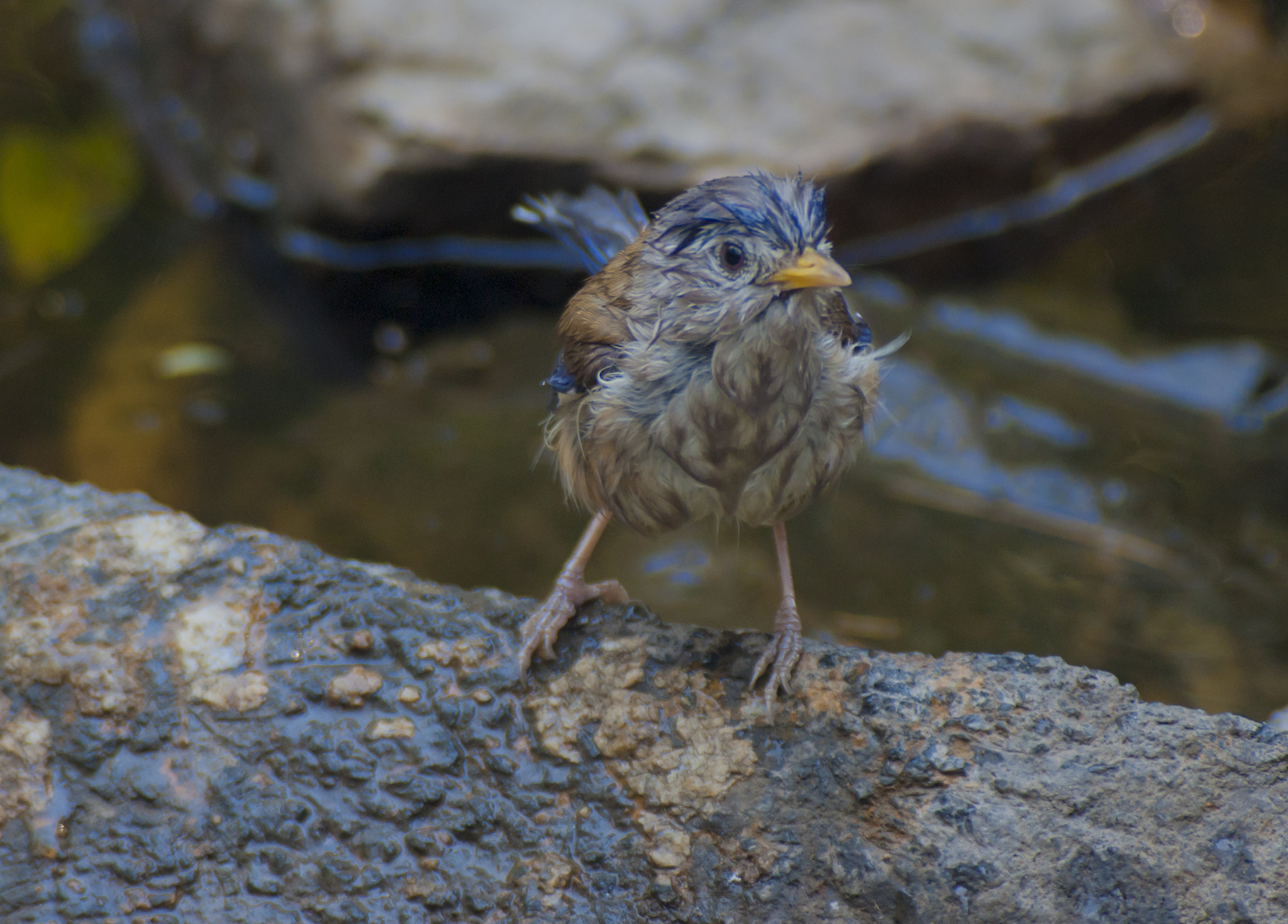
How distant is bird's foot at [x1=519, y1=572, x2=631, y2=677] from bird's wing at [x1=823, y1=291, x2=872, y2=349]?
0.96 m

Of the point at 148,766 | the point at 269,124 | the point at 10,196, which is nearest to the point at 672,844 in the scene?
the point at 148,766

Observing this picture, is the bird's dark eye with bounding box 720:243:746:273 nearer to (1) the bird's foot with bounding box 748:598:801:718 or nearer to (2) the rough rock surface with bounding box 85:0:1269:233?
(1) the bird's foot with bounding box 748:598:801:718

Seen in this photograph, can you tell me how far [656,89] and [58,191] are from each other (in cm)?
340

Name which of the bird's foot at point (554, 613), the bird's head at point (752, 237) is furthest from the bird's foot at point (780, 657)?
the bird's head at point (752, 237)

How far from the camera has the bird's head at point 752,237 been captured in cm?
266

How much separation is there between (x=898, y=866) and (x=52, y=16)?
7498 mm

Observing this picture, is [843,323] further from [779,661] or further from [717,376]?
[779,661]

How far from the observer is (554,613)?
3021 millimetres

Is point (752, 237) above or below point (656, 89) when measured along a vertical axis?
below

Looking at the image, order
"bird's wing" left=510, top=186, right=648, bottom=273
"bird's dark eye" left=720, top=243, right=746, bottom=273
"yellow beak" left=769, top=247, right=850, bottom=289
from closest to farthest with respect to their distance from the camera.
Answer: "yellow beak" left=769, top=247, right=850, bottom=289
"bird's dark eye" left=720, top=243, right=746, bottom=273
"bird's wing" left=510, top=186, right=648, bottom=273

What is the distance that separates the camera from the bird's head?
266 cm

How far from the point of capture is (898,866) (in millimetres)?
2508

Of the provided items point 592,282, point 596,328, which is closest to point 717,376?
point 596,328

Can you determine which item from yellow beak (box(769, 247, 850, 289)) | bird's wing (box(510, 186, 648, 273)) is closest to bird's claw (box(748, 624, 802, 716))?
yellow beak (box(769, 247, 850, 289))
